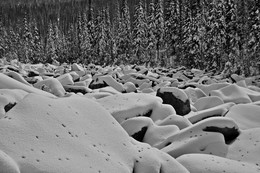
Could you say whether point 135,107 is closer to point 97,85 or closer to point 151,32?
point 97,85

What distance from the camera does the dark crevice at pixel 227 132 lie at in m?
5.07

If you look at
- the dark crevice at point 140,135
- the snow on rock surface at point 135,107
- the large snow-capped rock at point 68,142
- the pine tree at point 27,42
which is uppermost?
the large snow-capped rock at point 68,142

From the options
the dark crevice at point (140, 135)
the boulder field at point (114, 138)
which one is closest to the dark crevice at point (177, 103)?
the boulder field at point (114, 138)

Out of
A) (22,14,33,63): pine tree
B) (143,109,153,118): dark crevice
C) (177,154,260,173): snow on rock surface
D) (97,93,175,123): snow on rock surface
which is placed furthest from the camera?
(22,14,33,63): pine tree

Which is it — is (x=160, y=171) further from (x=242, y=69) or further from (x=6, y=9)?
(x=6, y=9)

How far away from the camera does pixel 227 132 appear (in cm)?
515

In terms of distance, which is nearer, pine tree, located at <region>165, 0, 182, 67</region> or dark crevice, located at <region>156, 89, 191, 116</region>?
dark crevice, located at <region>156, 89, 191, 116</region>

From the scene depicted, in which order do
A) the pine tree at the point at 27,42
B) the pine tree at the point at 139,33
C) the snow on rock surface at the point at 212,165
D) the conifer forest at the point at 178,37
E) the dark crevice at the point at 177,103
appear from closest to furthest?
the snow on rock surface at the point at 212,165, the dark crevice at the point at 177,103, the conifer forest at the point at 178,37, the pine tree at the point at 139,33, the pine tree at the point at 27,42

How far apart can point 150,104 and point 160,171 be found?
2.87 meters

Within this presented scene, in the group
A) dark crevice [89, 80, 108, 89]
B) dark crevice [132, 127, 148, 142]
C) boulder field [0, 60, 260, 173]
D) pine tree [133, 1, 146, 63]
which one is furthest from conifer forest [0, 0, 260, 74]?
dark crevice [132, 127, 148, 142]

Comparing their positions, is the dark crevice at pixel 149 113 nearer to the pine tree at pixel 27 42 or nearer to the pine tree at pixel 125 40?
the pine tree at pixel 125 40

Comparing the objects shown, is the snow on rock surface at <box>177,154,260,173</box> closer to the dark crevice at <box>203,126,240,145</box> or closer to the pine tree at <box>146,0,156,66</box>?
the dark crevice at <box>203,126,240,145</box>

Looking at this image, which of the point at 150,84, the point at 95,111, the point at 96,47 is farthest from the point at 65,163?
the point at 96,47

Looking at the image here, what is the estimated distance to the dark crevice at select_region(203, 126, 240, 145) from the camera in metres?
5.07
